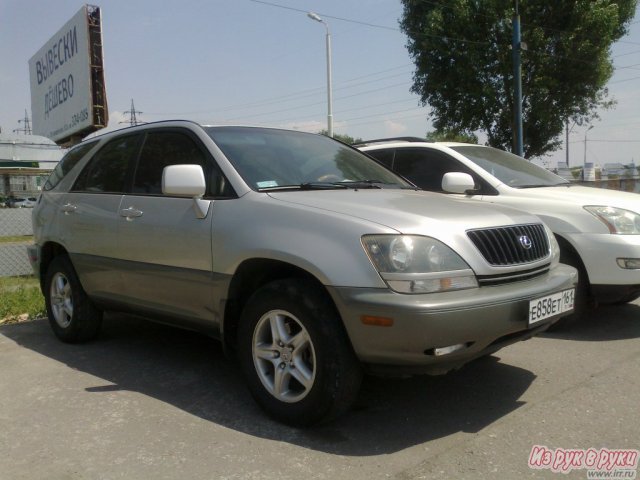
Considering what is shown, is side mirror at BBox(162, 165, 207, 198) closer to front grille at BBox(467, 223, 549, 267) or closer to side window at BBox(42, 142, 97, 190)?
front grille at BBox(467, 223, 549, 267)

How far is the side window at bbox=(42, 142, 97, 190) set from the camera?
16.6 feet

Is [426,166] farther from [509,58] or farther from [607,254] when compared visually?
[509,58]

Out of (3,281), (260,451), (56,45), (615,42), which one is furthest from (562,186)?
(615,42)

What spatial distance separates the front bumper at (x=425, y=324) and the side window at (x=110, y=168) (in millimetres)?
2300

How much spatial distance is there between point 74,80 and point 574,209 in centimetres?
897

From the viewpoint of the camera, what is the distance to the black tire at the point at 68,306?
15.5ft

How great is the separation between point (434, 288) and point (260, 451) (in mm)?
1152

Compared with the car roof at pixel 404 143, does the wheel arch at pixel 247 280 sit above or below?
below

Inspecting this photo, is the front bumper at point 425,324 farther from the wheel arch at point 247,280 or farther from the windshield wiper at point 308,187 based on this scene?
the windshield wiper at point 308,187

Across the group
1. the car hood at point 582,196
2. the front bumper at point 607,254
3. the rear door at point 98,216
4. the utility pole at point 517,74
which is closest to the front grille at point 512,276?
the front bumper at point 607,254

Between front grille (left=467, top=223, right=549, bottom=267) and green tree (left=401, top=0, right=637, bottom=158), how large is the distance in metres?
17.2

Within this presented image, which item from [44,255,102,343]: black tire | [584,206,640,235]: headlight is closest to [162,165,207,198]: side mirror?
[44,255,102,343]: black tire

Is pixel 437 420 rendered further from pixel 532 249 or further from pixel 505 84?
pixel 505 84

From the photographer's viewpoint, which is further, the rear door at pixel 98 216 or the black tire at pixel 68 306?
the black tire at pixel 68 306
